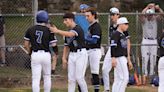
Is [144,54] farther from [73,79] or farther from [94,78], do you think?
[73,79]

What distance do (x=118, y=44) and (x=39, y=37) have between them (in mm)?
1655

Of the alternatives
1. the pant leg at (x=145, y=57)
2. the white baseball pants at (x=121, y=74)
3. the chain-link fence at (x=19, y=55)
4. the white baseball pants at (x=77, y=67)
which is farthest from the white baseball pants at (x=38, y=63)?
the pant leg at (x=145, y=57)

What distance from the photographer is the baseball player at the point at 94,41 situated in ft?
39.0

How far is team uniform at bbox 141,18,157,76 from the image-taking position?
14.3m

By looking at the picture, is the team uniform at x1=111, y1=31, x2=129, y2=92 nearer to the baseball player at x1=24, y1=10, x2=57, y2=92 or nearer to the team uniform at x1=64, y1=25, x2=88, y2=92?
the team uniform at x1=64, y1=25, x2=88, y2=92

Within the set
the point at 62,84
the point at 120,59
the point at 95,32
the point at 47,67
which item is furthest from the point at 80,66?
the point at 62,84

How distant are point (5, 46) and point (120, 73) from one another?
4.05m

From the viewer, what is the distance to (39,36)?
35.2 ft

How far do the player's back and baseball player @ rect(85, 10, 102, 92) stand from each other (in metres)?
1.40

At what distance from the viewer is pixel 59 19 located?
Answer: 1905 cm

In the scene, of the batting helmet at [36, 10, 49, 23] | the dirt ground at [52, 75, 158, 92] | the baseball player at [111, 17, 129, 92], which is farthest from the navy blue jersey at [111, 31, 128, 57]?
the dirt ground at [52, 75, 158, 92]

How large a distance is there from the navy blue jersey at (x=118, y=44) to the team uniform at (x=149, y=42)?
10.7 feet

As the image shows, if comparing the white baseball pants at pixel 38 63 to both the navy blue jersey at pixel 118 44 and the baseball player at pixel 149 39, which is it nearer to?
the navy blue jersey at pixel 118 44

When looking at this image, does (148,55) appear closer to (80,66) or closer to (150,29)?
(150,29)
